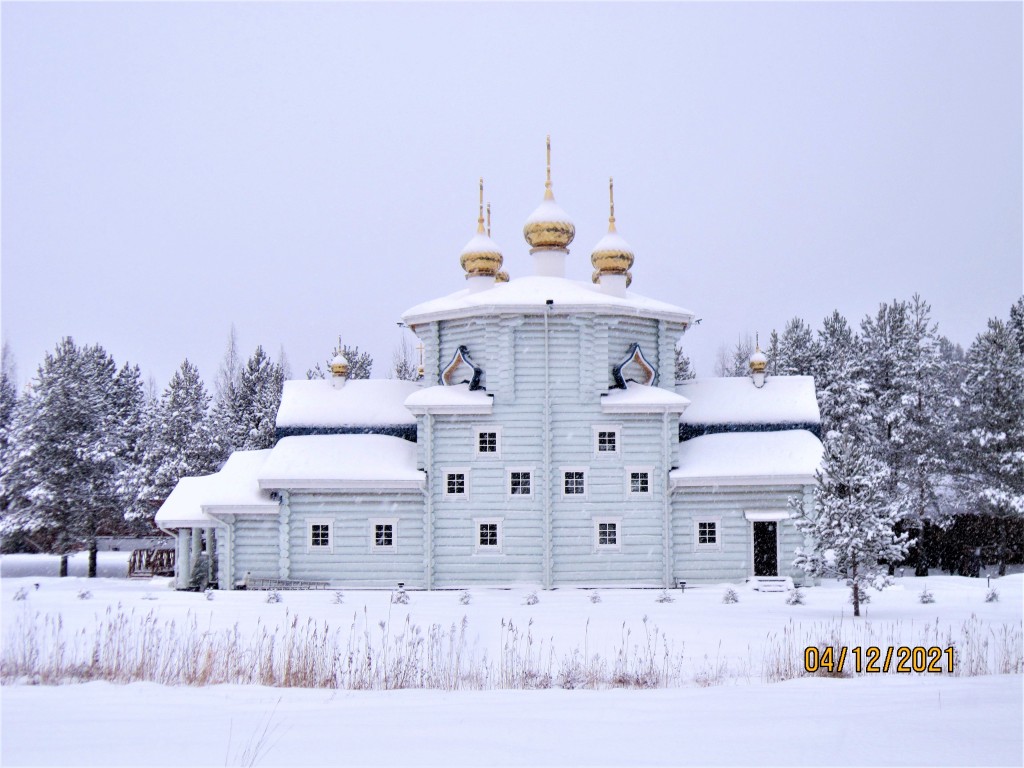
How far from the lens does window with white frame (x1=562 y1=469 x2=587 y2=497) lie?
27984 mm

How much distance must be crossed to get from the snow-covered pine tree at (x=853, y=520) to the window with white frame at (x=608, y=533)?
9.06m

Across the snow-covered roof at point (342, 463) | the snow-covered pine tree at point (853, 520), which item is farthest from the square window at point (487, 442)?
the snow-covered pine tree at point (853, 520)

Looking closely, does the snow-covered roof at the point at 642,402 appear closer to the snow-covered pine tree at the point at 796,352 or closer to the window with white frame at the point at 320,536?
the window with white frame at the point at 320,536

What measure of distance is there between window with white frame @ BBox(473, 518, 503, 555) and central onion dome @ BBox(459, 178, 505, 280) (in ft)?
27.8

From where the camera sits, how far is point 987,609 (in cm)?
1925

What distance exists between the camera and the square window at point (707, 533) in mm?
27938

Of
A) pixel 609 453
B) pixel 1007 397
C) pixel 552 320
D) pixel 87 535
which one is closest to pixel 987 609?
pixel 609 453

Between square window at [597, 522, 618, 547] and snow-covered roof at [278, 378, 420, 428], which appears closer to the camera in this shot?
square window at [597, 522, 618, 547]

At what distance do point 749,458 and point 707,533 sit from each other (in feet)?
8.11

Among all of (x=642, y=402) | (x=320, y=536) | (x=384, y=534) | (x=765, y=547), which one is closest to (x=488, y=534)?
(x=384, y=534)

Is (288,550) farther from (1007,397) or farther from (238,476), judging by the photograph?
(1007,397)

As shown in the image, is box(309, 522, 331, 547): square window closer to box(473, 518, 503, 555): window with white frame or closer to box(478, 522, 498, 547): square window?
box(473, 518, 503, 555): window with white frame
